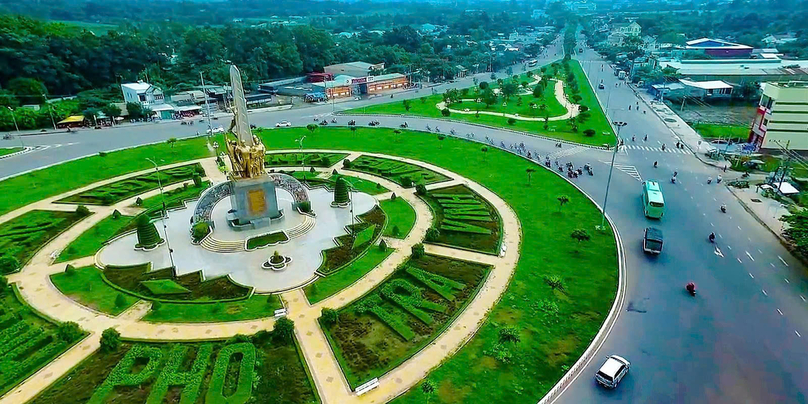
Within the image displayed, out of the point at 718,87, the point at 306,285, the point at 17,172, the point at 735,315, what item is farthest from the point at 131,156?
the point at 718,87

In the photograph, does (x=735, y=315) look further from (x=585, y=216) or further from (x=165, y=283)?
(x=165, y=283)

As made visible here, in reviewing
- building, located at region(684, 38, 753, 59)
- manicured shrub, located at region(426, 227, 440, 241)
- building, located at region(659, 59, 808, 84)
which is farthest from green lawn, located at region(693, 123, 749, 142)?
building, located at region(684, 38, 753, 59)

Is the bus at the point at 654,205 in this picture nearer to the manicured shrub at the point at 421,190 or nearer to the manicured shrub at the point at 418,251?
the manicured shrub at the point at 421,190

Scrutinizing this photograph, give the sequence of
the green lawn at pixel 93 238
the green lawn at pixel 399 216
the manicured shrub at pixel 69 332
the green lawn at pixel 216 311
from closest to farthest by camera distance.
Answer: the manicured shrub at pixel 69 332 → the green lawn at pixel 216 311 → the green lawn at pixel 93 238 → the green lawn at pixel 399 216

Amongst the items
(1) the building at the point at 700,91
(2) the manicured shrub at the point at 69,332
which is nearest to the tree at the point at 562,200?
(2) the manicured shrub at the point at 69,332

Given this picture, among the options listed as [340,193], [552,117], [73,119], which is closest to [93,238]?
[340,193]

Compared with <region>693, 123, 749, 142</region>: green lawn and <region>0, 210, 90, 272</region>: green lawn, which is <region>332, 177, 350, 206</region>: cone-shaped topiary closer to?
<region>0, 210, 90, 272</region>: green lawn

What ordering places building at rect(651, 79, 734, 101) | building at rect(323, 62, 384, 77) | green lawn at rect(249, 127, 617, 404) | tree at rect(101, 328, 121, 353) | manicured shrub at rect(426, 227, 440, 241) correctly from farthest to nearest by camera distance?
building at rect(323, 62, 384, 77) → building at rect(651, 79, 734, 101) → manicured shrub at rect(426, 227, 440, 241) → tree at rect(101, 328, 121, 353) → green lawn at rect(249, 127, 617, 404)
